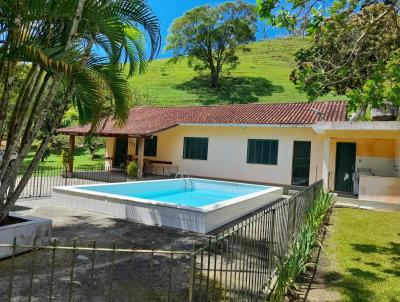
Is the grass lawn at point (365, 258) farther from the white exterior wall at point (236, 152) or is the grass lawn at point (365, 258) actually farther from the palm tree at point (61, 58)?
the white exterior wall at point (236, 152)

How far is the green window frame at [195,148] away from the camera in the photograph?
22.3 m

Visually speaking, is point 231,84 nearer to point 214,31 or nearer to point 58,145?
point 214,31

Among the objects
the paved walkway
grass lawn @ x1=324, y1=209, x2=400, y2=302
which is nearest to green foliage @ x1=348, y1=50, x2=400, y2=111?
grass lawn @ x1=324, y1=209, x2=400, y2=302

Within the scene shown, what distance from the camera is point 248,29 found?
5909cm

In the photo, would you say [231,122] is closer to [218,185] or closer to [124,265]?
[218,185]

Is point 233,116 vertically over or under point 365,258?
over

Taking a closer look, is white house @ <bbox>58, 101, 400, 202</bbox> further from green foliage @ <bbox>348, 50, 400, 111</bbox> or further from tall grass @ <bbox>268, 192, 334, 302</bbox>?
tall grass @ <bbox>268, 192, 334, 302</bbox>

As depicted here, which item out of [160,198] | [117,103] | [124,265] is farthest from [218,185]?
[124,265]

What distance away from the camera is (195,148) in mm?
22719

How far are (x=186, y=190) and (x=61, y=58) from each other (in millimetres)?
14793

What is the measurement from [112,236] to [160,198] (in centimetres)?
833

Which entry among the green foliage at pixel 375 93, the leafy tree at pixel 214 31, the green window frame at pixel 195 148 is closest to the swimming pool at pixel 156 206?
the green foliage at pixel 375 93

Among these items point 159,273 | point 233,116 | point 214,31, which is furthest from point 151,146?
point 214,31

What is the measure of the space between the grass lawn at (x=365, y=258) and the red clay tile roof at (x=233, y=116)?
7518 mm
